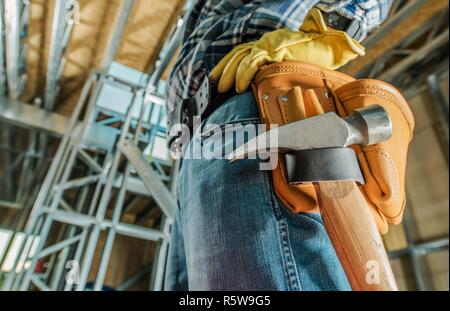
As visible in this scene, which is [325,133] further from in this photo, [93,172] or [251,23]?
[93,172]

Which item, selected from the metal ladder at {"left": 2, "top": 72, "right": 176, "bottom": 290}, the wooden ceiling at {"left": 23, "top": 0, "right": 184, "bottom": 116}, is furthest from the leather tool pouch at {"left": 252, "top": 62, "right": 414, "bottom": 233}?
the wooden ceiling at {"left": 23, "top": 0, "right": 184, "bottom": 116}

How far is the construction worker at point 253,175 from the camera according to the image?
0.37m

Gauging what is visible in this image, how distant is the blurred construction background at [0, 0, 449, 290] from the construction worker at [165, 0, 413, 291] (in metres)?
1.88

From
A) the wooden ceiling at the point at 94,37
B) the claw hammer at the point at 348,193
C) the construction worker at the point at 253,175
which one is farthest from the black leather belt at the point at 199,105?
the wooden ceiling at the point at 94,37

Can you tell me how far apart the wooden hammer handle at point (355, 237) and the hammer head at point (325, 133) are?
58 millimetres

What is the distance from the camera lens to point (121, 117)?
10.9ft

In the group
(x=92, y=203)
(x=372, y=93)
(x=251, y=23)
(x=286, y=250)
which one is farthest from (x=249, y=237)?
(x=92, y=203)

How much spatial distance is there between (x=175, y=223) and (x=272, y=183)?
1.13 ft

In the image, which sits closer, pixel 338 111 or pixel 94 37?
pixel 338 111

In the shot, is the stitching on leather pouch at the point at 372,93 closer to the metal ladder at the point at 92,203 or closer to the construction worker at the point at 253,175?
the construction worker at the point at 253,175

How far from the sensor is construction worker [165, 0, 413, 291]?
0.37 meters

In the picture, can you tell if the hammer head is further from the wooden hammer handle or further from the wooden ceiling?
the wooden ceiling

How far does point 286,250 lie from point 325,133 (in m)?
0.16
